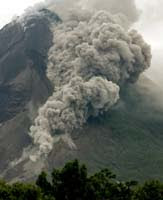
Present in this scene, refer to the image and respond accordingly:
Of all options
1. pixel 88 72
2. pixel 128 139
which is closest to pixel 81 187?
pixel 88 72

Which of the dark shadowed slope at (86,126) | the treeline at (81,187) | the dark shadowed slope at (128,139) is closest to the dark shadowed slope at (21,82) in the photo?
the dark shadowed slope at (86,126)

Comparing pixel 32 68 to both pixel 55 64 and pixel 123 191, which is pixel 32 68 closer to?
pixel 55 64

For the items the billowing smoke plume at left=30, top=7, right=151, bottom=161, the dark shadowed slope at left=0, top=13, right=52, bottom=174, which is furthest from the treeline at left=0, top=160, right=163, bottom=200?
the dark shadowed slope at left=0, top=13, right=52, bottom=174

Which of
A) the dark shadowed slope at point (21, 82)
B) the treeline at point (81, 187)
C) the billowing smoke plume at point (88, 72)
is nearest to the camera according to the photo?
the treeline at point (81, 187)

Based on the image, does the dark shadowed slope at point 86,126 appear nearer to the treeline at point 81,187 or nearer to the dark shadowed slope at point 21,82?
the dark shadowed slope at point 21,82

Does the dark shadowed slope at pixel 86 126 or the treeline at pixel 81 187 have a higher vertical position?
the dark shadowed slope at pixel 86 126

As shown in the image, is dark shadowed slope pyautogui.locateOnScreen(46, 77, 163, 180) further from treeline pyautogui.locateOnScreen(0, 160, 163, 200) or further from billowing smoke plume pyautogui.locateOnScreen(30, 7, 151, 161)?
treeline pyautogui.locateOnScreen(0, 160, 163, 200)

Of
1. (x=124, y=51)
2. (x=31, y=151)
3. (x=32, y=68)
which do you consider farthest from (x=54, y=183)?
(x=32, y=68)

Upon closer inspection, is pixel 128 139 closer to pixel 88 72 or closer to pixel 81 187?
pixel 88 72
